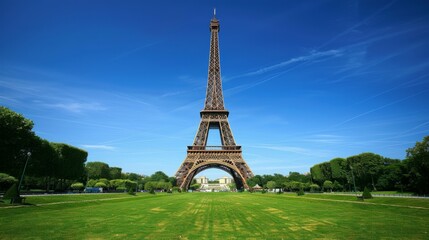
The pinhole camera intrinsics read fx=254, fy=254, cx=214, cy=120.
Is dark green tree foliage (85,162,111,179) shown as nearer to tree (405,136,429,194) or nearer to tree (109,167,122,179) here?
tree (109,167,122,179)

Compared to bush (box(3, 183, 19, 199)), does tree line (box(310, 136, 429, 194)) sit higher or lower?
higher

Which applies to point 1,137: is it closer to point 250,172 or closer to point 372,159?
point 250,172

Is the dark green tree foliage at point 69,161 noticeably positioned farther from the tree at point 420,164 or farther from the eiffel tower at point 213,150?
the tree at point 420,164

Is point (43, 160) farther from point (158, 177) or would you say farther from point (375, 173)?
point (158, 177)

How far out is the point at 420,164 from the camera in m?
38.2

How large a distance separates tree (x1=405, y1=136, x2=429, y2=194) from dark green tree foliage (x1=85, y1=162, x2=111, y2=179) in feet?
258

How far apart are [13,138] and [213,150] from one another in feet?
129

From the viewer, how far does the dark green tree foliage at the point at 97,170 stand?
7862cm

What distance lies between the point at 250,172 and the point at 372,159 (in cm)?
2886

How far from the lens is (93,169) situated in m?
79.2

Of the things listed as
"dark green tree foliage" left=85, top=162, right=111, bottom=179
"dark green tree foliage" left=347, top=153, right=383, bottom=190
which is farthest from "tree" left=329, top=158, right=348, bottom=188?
"dark green tree foliage" left=85, top=162, right=111, bottom=179

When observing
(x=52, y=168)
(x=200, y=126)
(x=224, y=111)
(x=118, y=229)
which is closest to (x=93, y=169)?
(x=52, y=168)

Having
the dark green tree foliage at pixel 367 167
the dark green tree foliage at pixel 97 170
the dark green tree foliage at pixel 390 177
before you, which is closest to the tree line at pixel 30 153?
the dark green tree foliage at pixel 97 170

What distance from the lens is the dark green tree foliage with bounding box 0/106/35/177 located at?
112 ft
